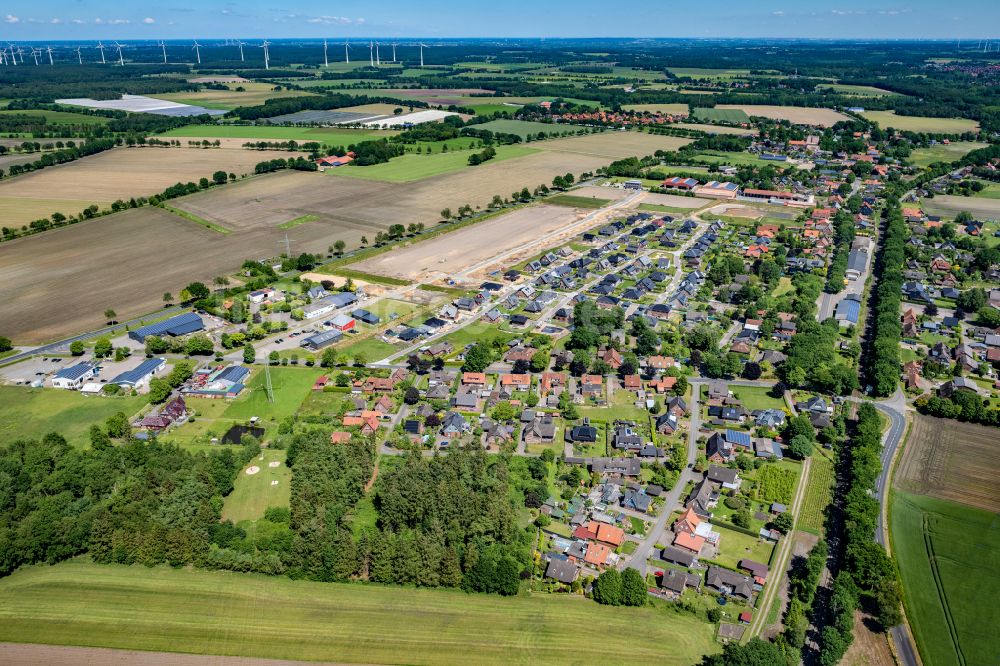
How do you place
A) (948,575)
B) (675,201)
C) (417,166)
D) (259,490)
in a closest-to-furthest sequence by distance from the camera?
1. (948,575)
2. (259,490)
3. (675,201)
4. (417,166)

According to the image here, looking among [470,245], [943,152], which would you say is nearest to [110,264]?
[470,245]

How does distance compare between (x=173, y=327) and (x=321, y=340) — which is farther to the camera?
(x=173, y=327)

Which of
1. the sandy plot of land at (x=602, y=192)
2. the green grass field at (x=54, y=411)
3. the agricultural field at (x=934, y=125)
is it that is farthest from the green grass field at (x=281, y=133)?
the agricultural field at (x=934, y=125)

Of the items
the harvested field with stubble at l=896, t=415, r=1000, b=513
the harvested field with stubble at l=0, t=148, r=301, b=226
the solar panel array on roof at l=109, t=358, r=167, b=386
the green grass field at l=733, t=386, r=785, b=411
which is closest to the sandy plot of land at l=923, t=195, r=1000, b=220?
the harvested field with stubble at l=896, t=415, r=1000, b=513

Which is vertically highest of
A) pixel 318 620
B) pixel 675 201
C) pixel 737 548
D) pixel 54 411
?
pixel 675 201

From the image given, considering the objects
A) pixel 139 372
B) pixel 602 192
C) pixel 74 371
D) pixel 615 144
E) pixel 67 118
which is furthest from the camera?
pixel 67 118

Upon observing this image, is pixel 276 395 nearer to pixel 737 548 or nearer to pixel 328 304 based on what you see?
pixel 328 304

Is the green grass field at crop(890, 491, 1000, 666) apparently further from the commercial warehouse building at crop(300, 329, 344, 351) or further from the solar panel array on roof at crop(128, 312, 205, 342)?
the solar panel array on roof at crop(128, 312, 205, 342)
